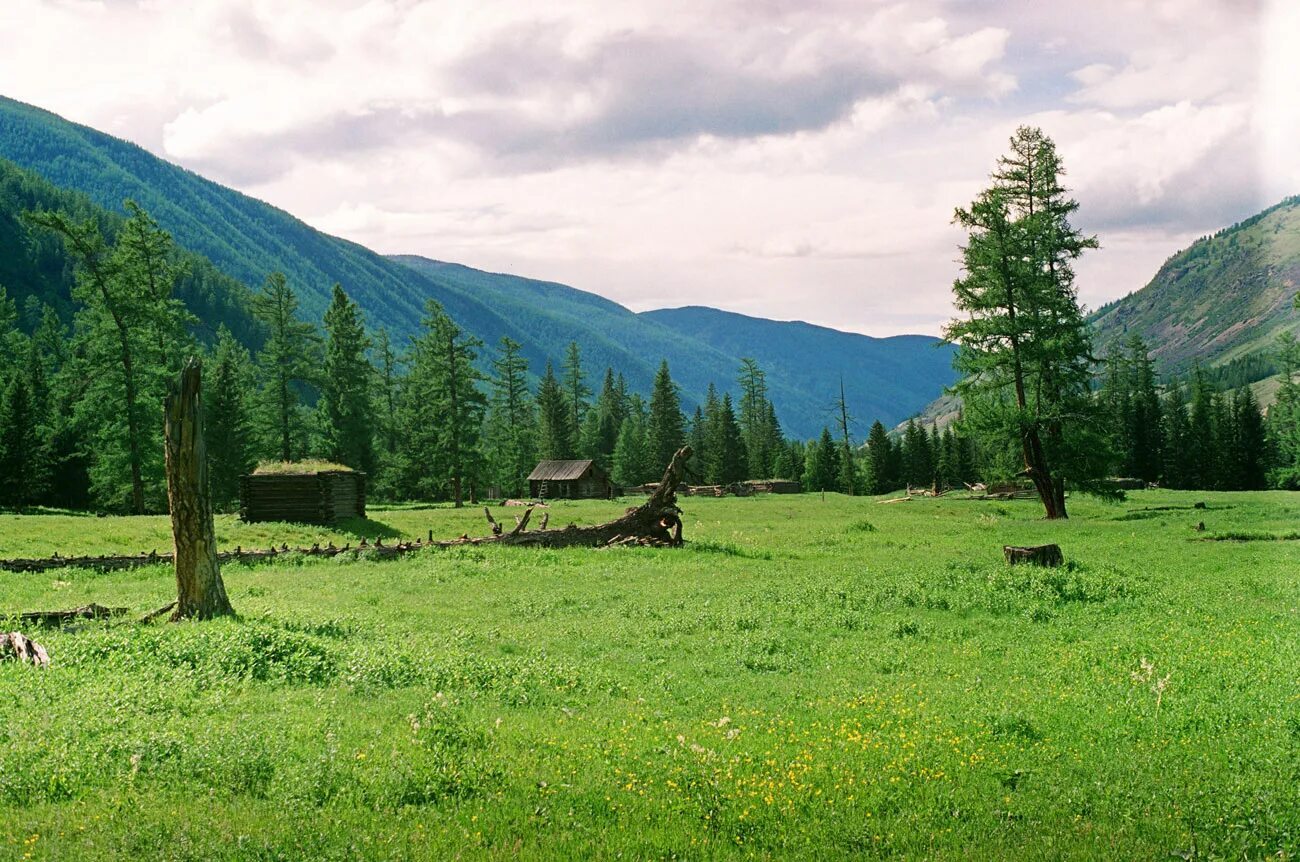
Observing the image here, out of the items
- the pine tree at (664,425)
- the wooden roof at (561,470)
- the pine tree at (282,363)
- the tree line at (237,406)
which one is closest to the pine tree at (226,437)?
the tree line at (237,406)

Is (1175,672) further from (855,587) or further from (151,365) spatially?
(151,365)

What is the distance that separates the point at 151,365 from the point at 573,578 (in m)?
37.3

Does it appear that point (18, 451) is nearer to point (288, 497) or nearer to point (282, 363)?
point (282, 363)

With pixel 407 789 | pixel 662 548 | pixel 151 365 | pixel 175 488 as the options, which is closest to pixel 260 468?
pixel 151 365

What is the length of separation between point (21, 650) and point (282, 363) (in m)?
57.4

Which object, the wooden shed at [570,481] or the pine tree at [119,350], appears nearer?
the pine tree at [119,350]

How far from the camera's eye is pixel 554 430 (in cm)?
11119

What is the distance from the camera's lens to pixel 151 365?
162 feet

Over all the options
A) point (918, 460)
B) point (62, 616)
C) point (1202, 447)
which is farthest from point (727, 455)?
point (62, 616)

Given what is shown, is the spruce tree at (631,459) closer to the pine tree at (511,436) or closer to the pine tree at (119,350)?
the pine tree at (511,436)

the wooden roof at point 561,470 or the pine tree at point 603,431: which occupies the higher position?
the pine tree at point 603,431

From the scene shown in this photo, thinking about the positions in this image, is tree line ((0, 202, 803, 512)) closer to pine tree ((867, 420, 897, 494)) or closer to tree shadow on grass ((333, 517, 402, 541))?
tree shadow on grass ((333, 517, 402, 541))

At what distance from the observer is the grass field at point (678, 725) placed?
23.8 feet

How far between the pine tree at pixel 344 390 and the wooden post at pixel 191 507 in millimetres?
54099
